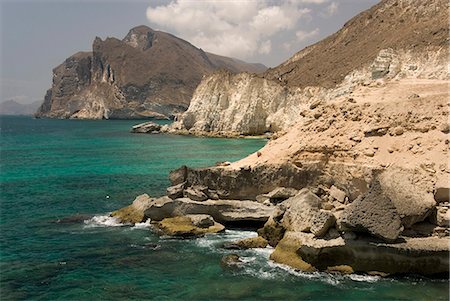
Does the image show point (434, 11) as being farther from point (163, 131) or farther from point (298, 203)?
point (298, 203)

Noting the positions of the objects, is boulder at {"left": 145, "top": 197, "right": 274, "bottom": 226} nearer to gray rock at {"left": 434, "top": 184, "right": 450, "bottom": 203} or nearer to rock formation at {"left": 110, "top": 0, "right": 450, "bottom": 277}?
rock formation at {"left": 110, "top": 0, "right": 450, "bottom": 277}

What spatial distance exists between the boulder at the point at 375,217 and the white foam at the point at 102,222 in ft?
45.6

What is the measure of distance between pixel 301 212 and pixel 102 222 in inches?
498

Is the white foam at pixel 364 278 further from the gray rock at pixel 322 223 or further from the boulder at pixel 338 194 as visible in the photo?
the boulder at pixel 338 194

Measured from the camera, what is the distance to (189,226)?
23.5 m

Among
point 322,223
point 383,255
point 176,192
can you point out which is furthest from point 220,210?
point 383,255

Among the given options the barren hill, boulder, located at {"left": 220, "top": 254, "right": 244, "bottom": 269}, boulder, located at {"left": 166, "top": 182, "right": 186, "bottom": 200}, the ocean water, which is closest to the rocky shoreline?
boulder, located at {"left": 166, "top": 182, "right": 186, "bottom": 200}

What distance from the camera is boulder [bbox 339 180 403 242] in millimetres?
17156

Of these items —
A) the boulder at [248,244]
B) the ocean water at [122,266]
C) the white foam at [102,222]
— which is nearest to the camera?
the ocean water at [122,266]

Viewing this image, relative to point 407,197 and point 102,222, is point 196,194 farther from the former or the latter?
point 407,197

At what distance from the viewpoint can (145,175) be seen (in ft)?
144

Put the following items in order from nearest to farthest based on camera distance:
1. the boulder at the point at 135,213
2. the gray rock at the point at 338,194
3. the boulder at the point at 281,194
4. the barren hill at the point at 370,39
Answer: the gray rock at the point at 338,194 → the boulder at the point at 281,194 → the boulder at the point at 135,213 → the barren hill at the point at 370,39

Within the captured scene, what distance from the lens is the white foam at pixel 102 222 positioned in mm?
25703

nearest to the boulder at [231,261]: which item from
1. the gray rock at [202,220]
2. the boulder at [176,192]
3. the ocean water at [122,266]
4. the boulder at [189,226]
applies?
the ocean water at [122,266]
